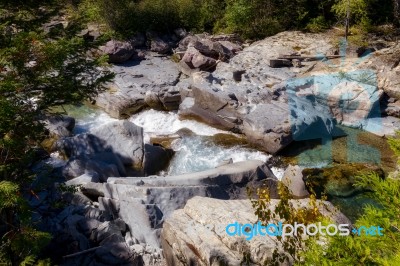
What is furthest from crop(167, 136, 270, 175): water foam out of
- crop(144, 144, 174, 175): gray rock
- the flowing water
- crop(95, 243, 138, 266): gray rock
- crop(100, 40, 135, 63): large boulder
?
crop(100, 40, 135, 63): large boulder

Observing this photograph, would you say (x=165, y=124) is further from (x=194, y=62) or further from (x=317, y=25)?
(x=317, y=25)

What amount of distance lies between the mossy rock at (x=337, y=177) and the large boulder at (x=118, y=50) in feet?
42.7

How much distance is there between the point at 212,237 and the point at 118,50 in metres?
16.3

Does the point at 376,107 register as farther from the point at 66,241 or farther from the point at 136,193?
the point at 66,241

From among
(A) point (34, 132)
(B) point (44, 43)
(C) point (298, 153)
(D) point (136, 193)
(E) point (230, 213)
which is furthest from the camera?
(C) point (298, 153)

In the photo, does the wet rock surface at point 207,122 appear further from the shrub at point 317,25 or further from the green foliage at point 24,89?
the green foliage at point 24,89

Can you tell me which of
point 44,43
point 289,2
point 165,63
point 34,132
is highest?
point 44,43

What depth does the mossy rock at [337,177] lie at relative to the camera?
1127 centimetres

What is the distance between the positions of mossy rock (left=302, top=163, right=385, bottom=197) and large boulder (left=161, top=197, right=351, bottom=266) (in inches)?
131

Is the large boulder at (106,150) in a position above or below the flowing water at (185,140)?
above

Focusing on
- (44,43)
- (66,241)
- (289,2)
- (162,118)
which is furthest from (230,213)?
(289,2)

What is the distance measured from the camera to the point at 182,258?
23.3 feet

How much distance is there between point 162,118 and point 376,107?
341 inches

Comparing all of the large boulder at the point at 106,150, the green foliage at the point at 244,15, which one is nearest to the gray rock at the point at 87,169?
the large boulder at the point at 106,150
